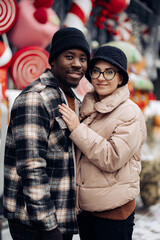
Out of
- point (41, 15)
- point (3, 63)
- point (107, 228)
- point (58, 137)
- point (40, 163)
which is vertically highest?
point (41, 15)

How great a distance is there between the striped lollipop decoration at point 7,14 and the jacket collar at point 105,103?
2.12m

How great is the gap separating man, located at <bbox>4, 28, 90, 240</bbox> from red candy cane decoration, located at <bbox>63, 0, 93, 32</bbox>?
2633mm

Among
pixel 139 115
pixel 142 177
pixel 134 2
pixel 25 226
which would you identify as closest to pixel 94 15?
pixel 134 2

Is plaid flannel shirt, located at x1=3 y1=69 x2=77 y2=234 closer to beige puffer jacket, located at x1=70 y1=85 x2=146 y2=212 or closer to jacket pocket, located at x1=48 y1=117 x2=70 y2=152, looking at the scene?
jacket pocket, located at x1=48 y1=117 x2=70 y2=152

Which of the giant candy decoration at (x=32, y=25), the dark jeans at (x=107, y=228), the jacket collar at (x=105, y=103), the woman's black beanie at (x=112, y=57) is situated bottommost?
the dark jeans at (x=107, y=228)

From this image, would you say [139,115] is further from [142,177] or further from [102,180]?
[142,177]

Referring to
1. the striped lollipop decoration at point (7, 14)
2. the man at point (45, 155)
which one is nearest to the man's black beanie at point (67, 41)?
the man at point (45, 155)

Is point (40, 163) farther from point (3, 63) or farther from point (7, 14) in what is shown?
point (7, 14)

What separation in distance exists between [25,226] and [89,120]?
2.52ft

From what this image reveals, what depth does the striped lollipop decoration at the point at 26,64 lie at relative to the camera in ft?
13.1

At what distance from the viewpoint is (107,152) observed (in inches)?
73.2

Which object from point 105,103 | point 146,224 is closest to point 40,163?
point 105,103

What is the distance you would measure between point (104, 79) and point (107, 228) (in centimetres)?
98

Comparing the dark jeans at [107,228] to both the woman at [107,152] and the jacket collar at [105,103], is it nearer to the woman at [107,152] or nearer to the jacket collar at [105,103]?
the woman at [107,152]
